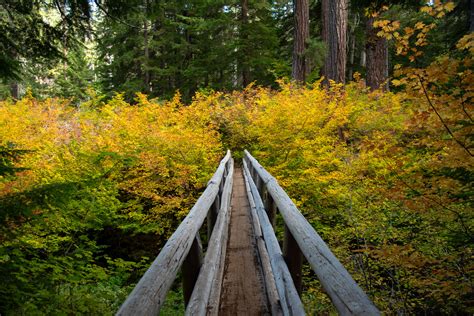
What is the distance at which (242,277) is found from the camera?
370 centimetres

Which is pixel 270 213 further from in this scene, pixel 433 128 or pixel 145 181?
pixel 145 181

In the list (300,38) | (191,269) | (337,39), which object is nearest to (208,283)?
(191,269)

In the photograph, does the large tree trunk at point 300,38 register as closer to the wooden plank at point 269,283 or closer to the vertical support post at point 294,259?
the wooden plank at point 269,283

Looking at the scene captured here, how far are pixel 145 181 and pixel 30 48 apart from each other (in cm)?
483

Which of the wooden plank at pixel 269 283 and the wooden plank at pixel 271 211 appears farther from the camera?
the wooden plank at pixel 271 211

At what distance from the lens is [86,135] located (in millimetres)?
10703

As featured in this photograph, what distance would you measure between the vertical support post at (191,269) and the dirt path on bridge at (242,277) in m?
0.50

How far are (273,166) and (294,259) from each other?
734 centimetres

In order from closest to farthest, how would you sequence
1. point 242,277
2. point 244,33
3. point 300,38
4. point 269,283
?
point 269,283 < point 242,277 < point 300,38 < point 244,33

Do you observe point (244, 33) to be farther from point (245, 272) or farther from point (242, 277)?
point (242, 277)

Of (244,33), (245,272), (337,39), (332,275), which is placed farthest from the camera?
(244,33)

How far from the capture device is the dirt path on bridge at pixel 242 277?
3.02 metres

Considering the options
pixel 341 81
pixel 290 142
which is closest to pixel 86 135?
pixel 290 142

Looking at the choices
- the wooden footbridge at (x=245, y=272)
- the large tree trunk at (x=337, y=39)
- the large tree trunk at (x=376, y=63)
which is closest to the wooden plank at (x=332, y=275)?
the wooden footbridge at (x=245, y=272)
